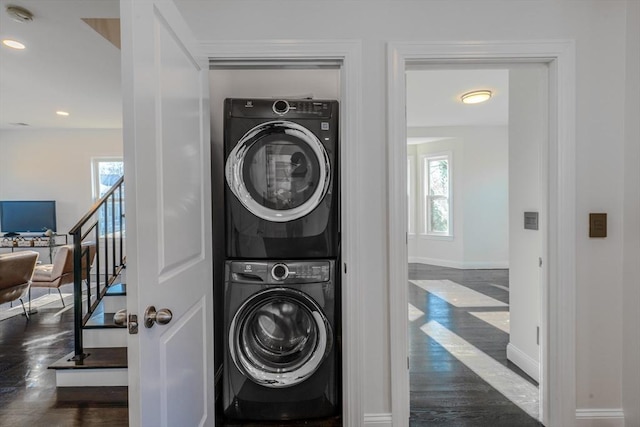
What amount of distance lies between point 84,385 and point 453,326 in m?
3.04

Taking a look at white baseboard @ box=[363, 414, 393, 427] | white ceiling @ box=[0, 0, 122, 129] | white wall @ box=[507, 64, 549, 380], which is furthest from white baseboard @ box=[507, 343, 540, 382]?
white ceiling @ box=[0, 0, 122, 129]

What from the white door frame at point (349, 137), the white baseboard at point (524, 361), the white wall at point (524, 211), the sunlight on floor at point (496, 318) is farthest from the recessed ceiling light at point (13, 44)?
the sunlight on floor at point (496, 318)

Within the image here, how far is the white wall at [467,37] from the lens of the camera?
5.44ft

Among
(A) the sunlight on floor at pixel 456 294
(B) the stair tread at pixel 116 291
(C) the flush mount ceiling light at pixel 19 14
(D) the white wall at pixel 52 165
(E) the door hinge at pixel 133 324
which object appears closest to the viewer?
(E) the door hinge at pixel 133 324

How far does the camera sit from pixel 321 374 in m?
1.80

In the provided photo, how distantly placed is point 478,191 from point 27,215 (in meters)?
7.96

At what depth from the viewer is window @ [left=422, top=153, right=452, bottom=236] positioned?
243 inches

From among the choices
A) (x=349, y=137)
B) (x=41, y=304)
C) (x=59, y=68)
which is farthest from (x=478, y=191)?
(x=41, y=304)

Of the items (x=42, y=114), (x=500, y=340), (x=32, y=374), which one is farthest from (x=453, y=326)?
(x=42, y=114)

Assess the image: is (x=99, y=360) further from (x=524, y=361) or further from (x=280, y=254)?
(x=524, y=361)

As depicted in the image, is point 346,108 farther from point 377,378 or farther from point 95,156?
point 95,156

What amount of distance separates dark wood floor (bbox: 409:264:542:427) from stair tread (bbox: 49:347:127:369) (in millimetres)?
1969

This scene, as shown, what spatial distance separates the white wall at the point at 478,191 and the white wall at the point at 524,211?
3460 mm

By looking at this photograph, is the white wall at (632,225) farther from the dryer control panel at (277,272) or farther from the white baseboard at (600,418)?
the dryer control panel at (277,272)
